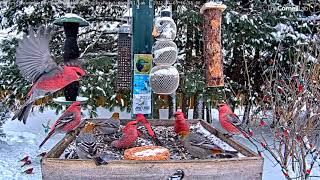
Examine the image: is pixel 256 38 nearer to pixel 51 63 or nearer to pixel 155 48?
pixel 155 48

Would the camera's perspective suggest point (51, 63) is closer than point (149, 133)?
No

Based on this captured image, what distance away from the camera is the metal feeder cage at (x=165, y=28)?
335 cm

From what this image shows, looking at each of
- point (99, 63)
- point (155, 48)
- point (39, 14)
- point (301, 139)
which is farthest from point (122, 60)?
point (39, 14)

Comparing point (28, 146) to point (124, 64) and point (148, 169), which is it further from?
point (148, 169)

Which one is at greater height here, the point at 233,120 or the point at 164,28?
the point at 164,28

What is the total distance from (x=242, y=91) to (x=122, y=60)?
283 centimetres

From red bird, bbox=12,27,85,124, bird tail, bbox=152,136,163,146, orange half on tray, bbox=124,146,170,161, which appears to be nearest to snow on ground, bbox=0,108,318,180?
red bird, bbox=12,27,85,124

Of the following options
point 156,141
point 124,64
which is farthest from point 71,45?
point 156,141

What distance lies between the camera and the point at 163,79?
11.1 feet

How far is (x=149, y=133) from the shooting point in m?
2.64

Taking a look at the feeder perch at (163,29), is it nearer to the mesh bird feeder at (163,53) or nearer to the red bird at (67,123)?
the mesh bird feeder at (163,53)

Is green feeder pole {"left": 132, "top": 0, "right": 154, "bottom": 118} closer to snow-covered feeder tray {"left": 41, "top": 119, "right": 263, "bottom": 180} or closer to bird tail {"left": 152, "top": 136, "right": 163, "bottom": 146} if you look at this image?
bird tail {"left": 152, "top": 136, "right": 163, "bottom": 146}

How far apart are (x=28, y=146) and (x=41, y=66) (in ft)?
13.0

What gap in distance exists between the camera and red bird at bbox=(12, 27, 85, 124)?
108 inches
